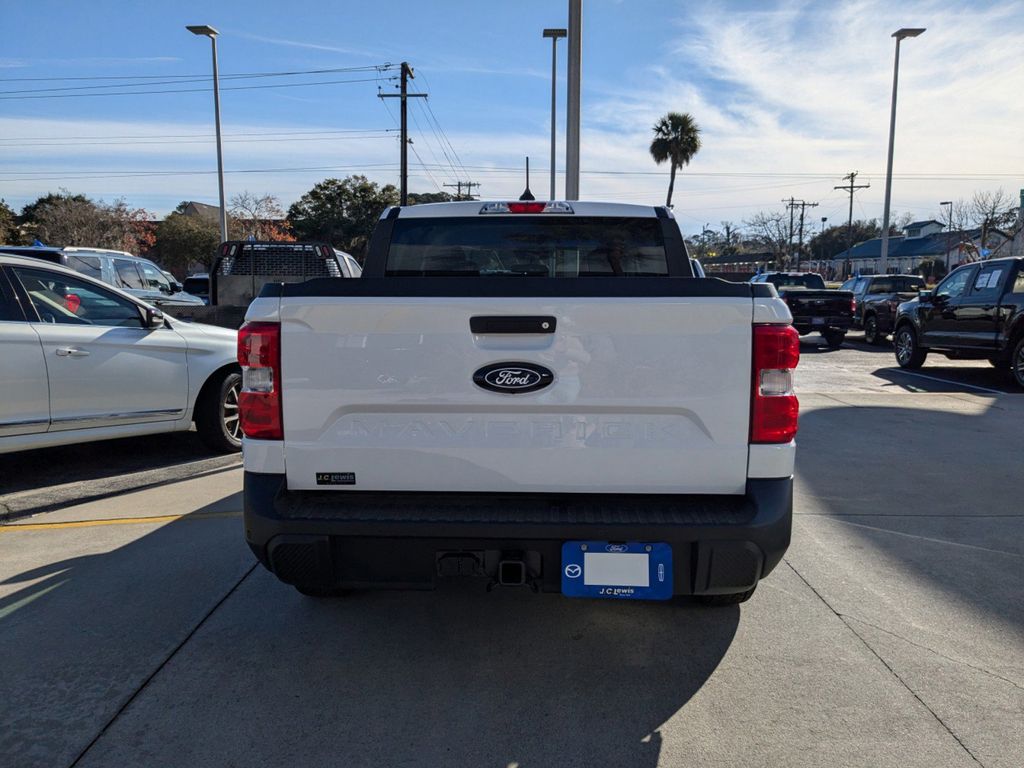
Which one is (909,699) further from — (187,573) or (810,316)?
(810,316)

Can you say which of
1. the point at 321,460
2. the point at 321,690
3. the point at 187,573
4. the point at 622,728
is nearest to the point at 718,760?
the point at 622,728

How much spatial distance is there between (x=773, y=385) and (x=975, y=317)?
1130 cm

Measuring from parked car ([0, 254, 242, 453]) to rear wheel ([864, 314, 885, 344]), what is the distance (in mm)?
16958

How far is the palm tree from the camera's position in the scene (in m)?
42.5

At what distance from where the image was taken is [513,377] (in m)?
2.71

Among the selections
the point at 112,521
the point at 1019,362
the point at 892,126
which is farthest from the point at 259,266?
the point at 892,126

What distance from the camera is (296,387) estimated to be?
2748mm

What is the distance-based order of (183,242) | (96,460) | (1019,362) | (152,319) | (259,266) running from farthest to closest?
(183,242) → (259,266) → (1019,362) → (96,460) → (152,319)

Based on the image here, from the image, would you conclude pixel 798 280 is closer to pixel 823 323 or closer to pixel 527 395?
pixel 823 323

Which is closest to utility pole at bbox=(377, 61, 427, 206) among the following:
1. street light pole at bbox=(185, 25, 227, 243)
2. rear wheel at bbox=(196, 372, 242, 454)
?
street light pole at bbox=(185, 25, 227, 243)

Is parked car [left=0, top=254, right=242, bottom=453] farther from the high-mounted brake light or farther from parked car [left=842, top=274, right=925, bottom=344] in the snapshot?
parked car [left=842, top=274, right=925, bottom=344]

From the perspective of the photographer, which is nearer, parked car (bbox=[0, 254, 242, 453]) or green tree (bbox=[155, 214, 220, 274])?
parked car (bbox=[0, 254, 242, 453])

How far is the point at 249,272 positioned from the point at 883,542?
966 centimetres

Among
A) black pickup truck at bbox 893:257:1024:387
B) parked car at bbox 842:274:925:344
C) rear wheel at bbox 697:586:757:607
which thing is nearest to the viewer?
rear wheel at bbox 697:586:757:607
